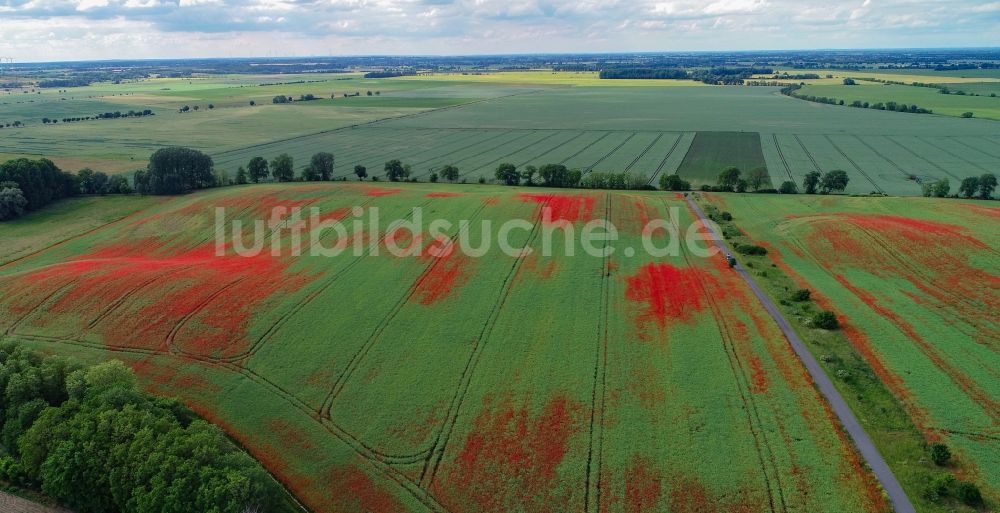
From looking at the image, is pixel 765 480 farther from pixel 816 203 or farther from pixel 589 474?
pixel 816 203

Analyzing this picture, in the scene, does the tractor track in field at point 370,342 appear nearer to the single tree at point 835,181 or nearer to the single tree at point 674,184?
the single tree at point 674,184

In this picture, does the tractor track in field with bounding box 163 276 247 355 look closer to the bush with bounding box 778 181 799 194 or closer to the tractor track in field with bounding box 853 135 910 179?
the bush with bounding box 778 181 799 194

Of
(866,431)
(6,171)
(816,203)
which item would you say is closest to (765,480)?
(866,431)

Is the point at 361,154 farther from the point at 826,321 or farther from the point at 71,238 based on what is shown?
the point at 826,321

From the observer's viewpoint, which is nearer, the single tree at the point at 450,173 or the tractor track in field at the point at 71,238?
the tractor track in field at the point at 71,238

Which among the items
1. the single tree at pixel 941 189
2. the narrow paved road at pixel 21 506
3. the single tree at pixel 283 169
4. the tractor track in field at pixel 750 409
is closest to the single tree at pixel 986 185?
the single tree at pixel 941 189

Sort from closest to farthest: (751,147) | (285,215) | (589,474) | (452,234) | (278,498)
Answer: (278,498) → (589,474) → (452,234) → (285,215) → (751,147)
